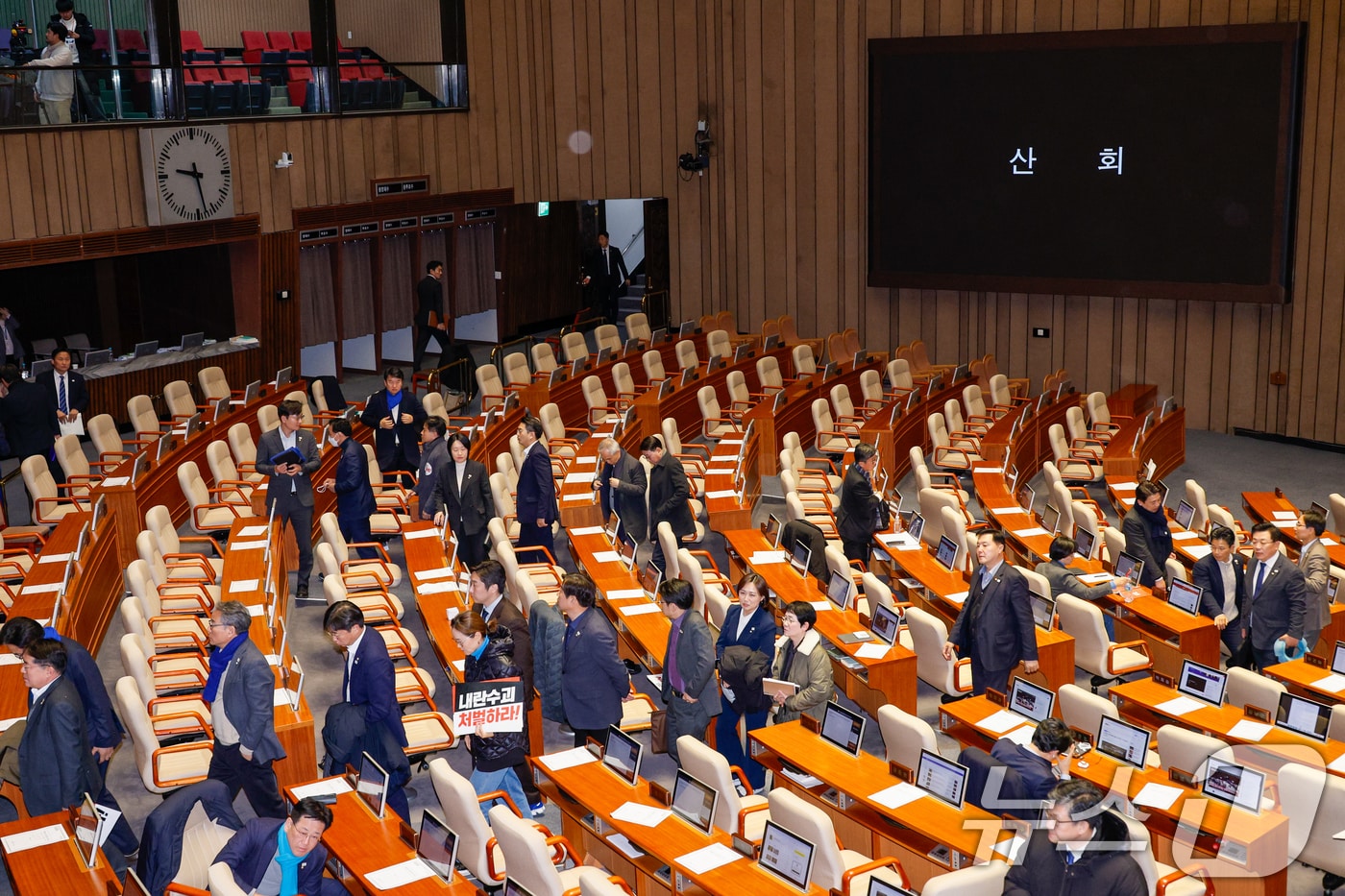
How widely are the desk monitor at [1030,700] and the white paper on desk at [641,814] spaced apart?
2.20m

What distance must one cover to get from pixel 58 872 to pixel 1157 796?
16.2 ft

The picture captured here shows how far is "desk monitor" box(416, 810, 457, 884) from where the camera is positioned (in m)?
A: 5.82

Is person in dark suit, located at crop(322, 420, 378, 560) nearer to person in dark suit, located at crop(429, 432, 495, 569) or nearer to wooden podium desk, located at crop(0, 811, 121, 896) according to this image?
person in dark suit, located at crop(429, 432, 495, 569)

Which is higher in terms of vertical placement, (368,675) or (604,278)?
(604,278)

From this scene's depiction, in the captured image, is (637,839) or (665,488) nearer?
(637,839)

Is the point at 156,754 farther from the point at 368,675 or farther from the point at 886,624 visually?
the point at 886,624

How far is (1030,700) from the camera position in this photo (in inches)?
297

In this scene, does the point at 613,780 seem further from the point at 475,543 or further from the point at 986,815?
the point at 475,543

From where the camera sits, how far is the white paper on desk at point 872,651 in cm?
846

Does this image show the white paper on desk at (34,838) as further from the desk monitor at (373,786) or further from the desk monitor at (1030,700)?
the desk monitor at (1030,700)

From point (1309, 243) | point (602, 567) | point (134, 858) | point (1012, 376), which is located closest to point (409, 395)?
point (602, 567)

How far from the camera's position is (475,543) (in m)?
11.0

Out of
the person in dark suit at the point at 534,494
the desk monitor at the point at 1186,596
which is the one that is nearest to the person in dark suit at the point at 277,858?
the person in dark suit at the point at 534,494

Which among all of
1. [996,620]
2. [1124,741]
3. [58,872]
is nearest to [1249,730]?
[1124,741]
